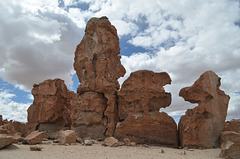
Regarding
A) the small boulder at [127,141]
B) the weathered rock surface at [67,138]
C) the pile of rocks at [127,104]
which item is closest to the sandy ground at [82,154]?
the weathered rock surface at [67,138]

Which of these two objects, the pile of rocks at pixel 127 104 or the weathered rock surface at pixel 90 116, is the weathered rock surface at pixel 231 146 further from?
the weathered rock surface at pixel 90 116

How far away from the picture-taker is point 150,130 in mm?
9828

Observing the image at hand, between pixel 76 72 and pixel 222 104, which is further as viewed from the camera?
pixel 76 72

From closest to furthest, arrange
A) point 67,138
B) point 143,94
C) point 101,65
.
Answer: point 67,138 → point 143,94 → point 101,65

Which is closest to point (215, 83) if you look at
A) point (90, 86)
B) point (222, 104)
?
point (222, 104)

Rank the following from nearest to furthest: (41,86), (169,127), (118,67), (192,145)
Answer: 1. (192,145)
2. (169,127)
3. (118,67)
4. (41,86)

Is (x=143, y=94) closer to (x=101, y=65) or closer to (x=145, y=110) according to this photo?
(x=145, y=110)

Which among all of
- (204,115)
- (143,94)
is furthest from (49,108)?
(204,115)

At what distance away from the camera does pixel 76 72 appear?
41.4 feet

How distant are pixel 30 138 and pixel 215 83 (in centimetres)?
926

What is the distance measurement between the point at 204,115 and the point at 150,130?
2693mm

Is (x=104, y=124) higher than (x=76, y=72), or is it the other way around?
(x=76, y=72)

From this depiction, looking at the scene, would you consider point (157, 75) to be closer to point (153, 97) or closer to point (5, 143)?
point (153, 97)

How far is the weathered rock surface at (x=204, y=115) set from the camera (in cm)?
907
